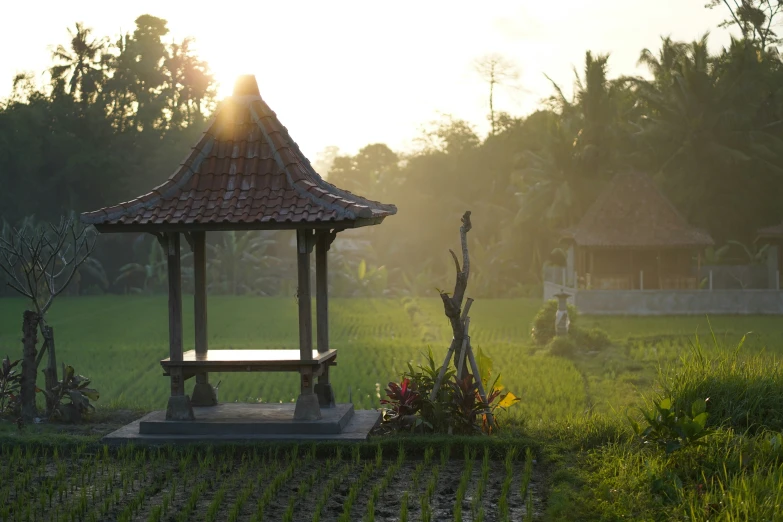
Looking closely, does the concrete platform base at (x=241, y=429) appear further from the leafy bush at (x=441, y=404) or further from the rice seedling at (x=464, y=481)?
the rice seedling at (x=464, y=481)

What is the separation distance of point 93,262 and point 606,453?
38.9 meters

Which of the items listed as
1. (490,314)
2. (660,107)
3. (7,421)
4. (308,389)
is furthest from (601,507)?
(660,107)

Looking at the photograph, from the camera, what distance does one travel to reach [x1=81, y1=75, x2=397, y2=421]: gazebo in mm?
10445

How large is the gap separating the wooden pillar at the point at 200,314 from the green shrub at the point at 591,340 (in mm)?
10751

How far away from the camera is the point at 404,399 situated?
1107cm

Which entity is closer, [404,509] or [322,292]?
[404,509]

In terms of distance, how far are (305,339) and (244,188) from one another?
1.87 m

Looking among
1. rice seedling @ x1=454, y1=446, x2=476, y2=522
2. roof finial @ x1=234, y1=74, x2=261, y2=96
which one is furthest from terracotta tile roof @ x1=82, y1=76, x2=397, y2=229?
rice seedling @ x1=454, y1=446, x2=476, y2=522

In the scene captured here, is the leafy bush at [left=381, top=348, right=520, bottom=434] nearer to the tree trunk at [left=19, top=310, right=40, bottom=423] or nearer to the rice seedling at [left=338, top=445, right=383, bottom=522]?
the rice seedling at [left=338, top=445, right=383, bottom=522]

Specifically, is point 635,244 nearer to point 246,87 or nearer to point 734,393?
point 246,87

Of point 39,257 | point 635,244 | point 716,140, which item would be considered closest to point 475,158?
point 716,140

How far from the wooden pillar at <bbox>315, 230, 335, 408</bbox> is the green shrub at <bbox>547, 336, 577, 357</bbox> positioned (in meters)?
8.96

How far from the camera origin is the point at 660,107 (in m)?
38.3

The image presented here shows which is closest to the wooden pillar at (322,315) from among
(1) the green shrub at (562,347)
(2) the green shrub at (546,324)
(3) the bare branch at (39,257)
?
(3) the bare branch at (39,257)
